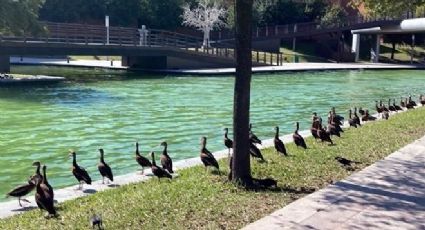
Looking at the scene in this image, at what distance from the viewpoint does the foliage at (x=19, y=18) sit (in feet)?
124

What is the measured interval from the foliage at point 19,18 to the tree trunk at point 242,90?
1241 inches

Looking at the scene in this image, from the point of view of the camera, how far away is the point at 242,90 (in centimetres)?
962

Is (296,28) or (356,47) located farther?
(296,28)

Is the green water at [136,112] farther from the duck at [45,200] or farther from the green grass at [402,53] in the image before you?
the green grass at [402,53]

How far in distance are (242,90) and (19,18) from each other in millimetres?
32245

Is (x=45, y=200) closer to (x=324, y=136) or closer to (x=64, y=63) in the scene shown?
(x=324, y=136)

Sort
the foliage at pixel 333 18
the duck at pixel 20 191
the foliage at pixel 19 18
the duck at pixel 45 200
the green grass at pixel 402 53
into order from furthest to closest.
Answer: the green grass at pixel 402 53 < the foliage at pixel 333 18 < the foliage at pixel 19 18 < the duck at pixel 20 191 < the duck at pixel 45 200

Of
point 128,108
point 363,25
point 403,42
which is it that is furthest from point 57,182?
point 403,42

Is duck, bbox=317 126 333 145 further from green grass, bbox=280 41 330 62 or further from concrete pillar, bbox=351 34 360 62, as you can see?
concrete pillar, bbox=351 34 360 62

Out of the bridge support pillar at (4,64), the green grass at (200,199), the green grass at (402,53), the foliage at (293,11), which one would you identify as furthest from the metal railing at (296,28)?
the green grass at (200,199)

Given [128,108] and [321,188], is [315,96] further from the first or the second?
[321,188]

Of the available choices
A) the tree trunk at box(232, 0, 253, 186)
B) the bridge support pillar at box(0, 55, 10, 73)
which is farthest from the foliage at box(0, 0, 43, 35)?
the tree trunk at box(232, 0, 253, 186)

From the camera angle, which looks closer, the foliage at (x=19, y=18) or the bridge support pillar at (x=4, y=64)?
the foliage at (x=19, y=18)

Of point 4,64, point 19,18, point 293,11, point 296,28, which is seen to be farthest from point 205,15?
point 19,18
